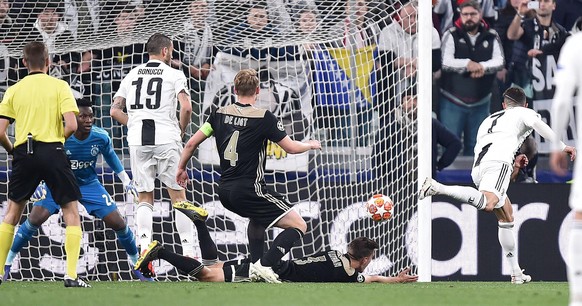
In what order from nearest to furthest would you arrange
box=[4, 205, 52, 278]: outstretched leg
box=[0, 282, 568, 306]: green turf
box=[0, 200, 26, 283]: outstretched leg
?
box=[0, 282, 568, 306]: green turf
box=[0, 200, 26, 283]: outstretched leg
box=[4, 205, 52, 278]: outstretched leg

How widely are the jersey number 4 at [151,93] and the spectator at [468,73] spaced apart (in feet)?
13.5

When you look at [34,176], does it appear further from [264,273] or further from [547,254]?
[547,254]

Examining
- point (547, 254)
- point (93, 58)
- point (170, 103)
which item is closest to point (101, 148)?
point (170, 103)

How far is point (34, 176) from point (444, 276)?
16.6 feet

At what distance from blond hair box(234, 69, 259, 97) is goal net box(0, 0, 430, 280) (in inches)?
93.5

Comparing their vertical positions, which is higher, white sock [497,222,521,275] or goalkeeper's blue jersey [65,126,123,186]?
goalkeeper's blue jersey [65,126,123,186]

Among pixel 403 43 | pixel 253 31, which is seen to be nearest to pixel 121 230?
pixel 253 31

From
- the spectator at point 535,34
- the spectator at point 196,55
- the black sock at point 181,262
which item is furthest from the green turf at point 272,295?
the spectator at point 535,34

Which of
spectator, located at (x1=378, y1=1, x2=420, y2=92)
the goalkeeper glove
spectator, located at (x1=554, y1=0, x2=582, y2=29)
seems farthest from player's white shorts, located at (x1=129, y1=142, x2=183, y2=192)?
spectator, located at (x1=554, y1=0, x2=582, y2=29)

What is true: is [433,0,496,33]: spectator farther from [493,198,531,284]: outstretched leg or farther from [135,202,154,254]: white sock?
[135,202,154,254]: white sock

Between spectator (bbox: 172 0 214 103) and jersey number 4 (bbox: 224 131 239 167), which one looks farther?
spectator (bbox: 172 0 214 103)

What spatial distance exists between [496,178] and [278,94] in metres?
2.99

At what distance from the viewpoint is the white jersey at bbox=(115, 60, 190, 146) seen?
9406 mm

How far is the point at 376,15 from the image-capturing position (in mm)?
10977
